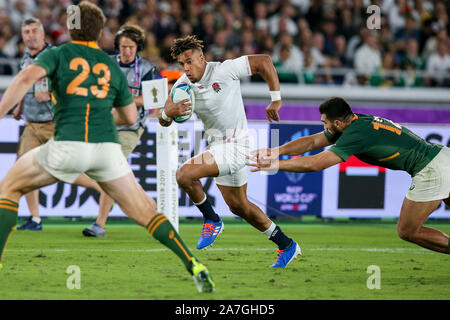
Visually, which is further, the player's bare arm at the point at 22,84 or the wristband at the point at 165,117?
the wristband at the point at 165,117

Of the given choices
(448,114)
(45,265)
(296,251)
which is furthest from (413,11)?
(45,265)

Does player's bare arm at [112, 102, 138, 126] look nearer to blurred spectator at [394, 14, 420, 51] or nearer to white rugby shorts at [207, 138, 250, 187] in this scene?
white rugby shorts at [207, 138, 250, 187]

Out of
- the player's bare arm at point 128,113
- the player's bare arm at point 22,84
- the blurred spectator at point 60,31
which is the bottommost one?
the player's bare arm at point 128,113

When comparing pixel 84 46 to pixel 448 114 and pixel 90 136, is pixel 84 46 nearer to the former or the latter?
pixel 90 136

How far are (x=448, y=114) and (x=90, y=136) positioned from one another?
886 centimetres

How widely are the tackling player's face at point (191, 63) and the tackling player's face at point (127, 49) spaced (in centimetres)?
211

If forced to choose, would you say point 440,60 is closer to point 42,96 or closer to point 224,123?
point 42,96

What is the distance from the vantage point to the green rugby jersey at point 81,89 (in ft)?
18.2

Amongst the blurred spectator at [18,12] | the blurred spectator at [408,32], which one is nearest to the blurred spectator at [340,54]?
the blurred spectator at [408,32]

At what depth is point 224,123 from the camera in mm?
7609

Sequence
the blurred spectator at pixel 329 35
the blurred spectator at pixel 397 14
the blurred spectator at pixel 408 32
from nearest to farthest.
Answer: the blurred spectator at pixel 329 35 → the blurred spectator at pixel 408 32 → the blurred spectator at pixel 397 14

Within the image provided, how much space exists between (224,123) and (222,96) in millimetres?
277

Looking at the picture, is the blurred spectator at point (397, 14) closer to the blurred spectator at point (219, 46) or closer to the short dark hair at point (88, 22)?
the blurred spectator at point (219, 46)

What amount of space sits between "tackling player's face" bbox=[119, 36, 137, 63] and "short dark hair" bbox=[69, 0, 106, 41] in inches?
147
